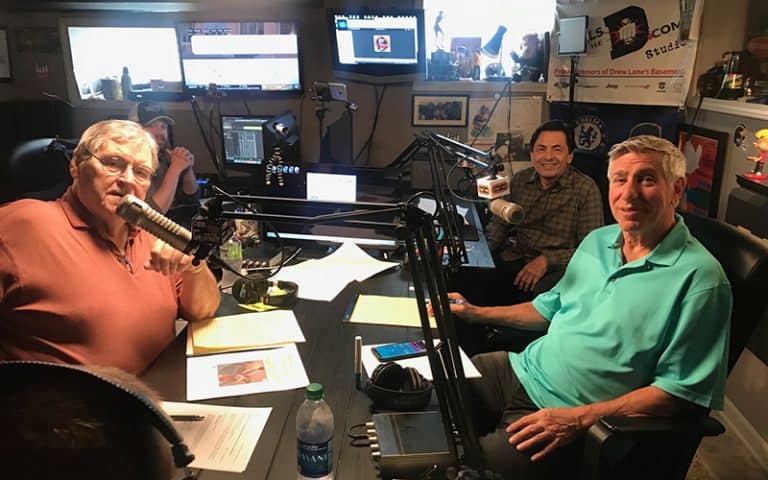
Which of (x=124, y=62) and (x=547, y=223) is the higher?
(x=124, y=62)

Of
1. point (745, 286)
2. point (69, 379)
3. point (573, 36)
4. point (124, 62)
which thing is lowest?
point (745, 286)

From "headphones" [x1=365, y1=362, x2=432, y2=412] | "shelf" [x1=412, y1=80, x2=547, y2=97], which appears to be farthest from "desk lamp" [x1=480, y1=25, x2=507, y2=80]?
"headphones" [x1=365, y1=362, x2=432, y2=412]

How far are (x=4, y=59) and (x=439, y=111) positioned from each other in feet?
8.96

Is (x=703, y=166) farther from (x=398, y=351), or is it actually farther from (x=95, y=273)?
(x=95, y=273)

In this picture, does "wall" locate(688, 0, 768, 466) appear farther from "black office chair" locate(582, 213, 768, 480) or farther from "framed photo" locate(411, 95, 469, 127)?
"framed photo" locate(411, 95, 469, 127)

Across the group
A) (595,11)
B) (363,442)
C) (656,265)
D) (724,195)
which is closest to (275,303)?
(363,442)

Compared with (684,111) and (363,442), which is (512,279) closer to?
(684,111)

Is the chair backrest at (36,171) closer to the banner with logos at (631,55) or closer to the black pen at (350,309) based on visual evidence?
the black pen at (350,309)

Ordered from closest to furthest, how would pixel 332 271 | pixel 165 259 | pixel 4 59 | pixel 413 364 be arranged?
pixel 165 259 → pixel 413 364 → pixel 332 271 → pixel 4 59

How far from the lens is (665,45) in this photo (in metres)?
3.30

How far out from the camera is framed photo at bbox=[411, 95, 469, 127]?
→ 3631 mm

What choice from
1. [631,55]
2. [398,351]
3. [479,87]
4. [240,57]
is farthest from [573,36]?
[398,351]

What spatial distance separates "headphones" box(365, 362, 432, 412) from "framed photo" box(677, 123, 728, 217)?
2.13 meters

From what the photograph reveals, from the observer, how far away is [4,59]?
3.80 metres
